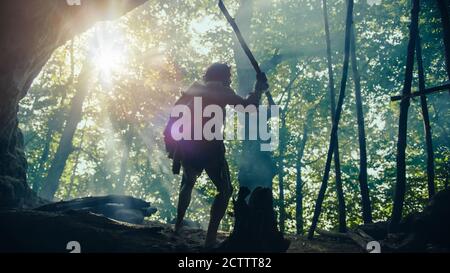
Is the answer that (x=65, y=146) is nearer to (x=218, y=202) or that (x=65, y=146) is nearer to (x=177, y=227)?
(x=177, y=227)

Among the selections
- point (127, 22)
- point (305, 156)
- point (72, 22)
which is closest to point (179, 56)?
point (127, 22)

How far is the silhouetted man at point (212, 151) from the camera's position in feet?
14.1

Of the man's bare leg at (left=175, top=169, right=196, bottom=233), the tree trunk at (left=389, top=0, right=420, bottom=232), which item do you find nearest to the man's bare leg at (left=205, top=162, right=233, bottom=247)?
the man's bare leg at (left=175, top=169, right=196, bottom=233)

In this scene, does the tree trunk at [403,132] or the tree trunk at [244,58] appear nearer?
the tree trunk at [403,132]

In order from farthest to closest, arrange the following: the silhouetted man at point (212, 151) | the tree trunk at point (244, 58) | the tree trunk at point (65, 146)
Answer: the tree trunk at point (244, 58)
the tree trunk at point (65, 146)
the silhouetted man at point (212, 151)

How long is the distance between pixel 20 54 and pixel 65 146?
11.9 meters

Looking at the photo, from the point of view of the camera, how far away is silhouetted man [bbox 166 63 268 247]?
430cm

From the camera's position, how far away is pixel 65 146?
55.8 ft

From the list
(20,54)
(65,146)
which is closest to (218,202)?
(20,54)

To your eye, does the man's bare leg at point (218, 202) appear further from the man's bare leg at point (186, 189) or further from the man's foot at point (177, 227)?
the man's foot at point (177, 227)

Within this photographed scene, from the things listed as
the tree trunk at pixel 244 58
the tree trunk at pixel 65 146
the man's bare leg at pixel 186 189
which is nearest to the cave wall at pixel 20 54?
the man's bare leg at pixel 186 189

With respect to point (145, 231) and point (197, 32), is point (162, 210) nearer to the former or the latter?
point (197, 32)

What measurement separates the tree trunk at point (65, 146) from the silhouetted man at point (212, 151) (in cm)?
1365

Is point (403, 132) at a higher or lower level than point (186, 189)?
higher
